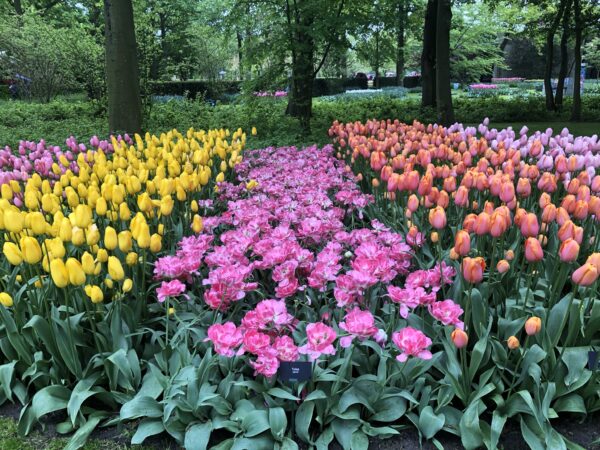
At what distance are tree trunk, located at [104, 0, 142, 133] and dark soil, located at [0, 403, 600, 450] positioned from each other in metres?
6.72

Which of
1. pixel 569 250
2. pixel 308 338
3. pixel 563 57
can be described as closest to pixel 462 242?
pixel 569 250

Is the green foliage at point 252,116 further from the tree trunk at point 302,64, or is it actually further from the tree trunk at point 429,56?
the tree trunk at point 429,56

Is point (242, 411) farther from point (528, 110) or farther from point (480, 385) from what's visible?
point (528, 110)

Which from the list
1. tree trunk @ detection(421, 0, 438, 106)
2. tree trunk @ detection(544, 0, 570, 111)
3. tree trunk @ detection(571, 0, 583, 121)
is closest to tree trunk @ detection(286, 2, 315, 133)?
tree trunk @ detection(421, 0, 438, 106)

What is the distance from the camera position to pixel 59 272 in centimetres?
Answer: 221

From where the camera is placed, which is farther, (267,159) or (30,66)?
(30,66)

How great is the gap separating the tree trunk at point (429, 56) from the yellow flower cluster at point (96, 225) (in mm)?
11967

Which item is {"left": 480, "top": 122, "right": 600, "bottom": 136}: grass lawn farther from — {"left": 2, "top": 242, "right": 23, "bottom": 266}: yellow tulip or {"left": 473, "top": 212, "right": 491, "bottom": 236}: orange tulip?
{"left": 2, "top": 242, "right": 23, "bottom": 266}: yellow tulip

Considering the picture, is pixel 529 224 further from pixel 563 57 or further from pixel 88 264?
pixel 563 57

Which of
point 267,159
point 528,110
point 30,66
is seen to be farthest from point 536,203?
point 30,66

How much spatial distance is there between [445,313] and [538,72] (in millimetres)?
51049

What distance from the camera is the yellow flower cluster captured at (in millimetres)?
2375

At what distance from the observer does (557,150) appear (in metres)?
4.56

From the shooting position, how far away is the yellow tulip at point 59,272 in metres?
2.19
